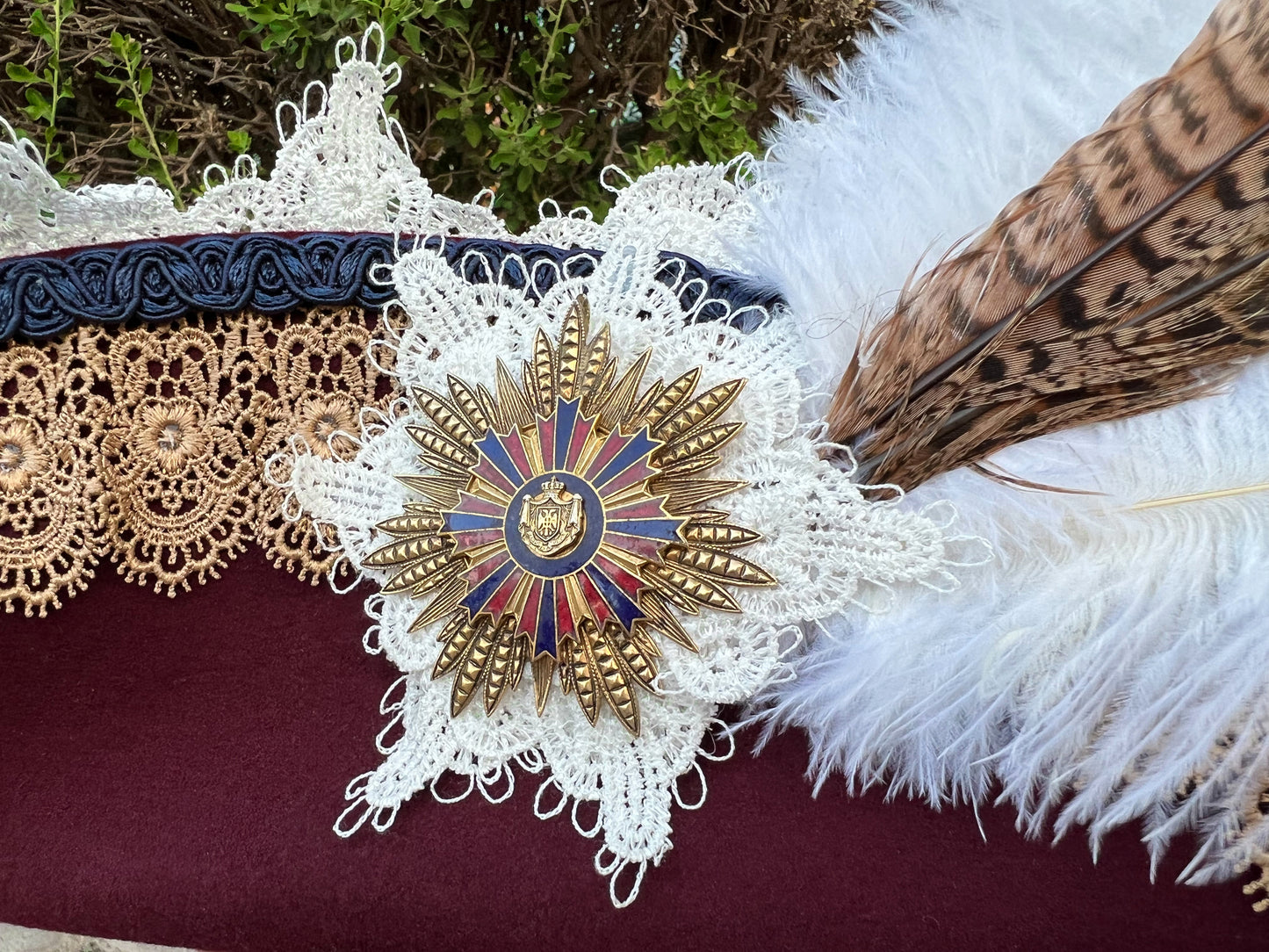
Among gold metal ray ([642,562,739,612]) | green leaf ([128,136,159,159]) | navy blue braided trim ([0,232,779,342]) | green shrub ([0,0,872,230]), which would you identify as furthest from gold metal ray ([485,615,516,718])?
green leaf ([128,136,159,159])

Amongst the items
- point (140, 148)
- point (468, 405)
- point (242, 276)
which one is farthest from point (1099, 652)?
point (140, 148)

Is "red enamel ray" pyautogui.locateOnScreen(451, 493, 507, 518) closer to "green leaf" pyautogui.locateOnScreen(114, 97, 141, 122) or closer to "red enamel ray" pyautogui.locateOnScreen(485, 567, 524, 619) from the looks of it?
"red enamel ray" pyautogui.locateOnScreen(485, 567, 524, 619)

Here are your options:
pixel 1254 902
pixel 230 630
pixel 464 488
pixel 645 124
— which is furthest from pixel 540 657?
pixel 645 124

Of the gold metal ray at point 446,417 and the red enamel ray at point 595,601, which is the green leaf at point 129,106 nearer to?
the gold metal ray at point 446,417

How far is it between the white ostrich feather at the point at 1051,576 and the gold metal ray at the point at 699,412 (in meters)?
0.08

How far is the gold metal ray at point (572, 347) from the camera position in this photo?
56 centimetres

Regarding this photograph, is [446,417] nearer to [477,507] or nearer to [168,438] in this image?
[477,507]

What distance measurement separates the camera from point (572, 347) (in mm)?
563

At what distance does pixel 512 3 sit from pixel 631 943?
3.19 feet

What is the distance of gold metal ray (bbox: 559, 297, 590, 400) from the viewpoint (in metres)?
0.56

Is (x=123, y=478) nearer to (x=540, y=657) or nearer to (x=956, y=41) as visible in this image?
(x=540, y=657)

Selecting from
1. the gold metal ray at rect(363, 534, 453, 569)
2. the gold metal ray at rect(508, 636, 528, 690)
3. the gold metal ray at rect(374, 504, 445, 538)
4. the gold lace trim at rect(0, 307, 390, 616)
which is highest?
the gold lace trim at rect(0, 307, 390, 616)

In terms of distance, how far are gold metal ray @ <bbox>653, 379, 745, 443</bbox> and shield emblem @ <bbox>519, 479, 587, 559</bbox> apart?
0.07 meters

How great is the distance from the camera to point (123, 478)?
0.60 metres
